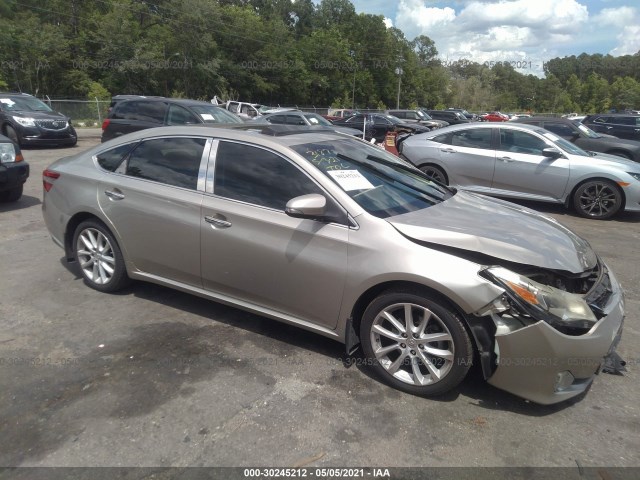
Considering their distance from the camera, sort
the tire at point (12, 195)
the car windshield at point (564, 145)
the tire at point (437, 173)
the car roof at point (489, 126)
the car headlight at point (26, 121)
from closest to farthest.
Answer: the tire at point (12, 195) < the car windshield at point (564, 145) < the car roof at point (489, 126) < the tire at point (437, 173) < the car headlight at point (26, 121)

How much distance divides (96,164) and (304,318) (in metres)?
2.58

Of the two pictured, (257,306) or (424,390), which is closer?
(424,390)

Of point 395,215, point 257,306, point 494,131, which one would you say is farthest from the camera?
point 494,131

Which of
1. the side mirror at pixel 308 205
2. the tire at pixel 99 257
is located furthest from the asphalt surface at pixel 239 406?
the side mirror at pixel 308 205

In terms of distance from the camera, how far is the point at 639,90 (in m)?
82.9

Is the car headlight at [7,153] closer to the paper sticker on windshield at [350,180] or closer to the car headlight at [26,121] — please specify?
the paper sticker on windshield at [350,180]

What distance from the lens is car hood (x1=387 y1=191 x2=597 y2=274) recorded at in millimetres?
2988

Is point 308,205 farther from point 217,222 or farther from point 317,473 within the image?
point 317,473

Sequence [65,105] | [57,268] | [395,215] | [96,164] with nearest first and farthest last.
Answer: [395,215], [96,164], [57,268], [65,105]

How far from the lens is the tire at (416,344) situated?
2887 millimetres

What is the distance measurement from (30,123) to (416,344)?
15.2 meters

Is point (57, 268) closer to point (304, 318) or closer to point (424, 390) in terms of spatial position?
point (304, 318)

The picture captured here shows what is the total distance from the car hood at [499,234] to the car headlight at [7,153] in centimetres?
679

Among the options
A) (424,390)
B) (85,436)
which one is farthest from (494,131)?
(85,436)
